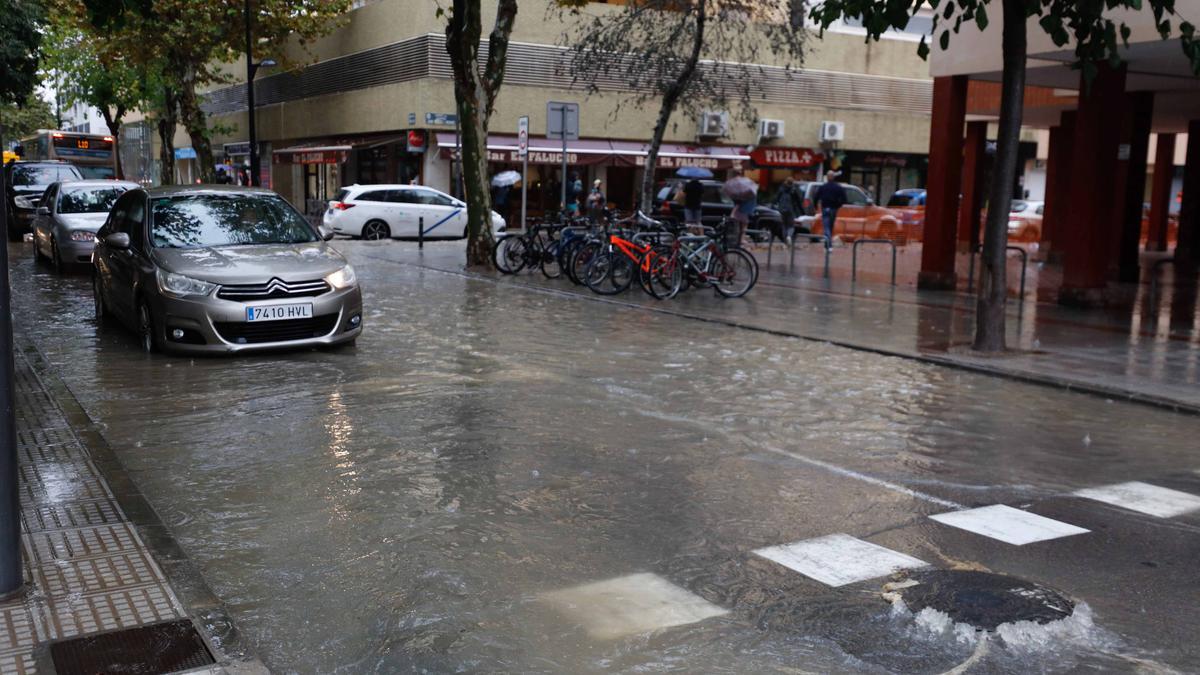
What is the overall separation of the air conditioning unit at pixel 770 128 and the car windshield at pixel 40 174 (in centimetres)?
2478

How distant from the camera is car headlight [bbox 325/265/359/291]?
34.4ft

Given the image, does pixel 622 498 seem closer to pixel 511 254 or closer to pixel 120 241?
pixel 120 241

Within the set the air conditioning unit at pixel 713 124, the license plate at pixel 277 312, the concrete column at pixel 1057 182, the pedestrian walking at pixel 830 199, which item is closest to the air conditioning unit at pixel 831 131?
the air conditioning unit at pixel 713 124

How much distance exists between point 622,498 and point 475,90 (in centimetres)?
1486

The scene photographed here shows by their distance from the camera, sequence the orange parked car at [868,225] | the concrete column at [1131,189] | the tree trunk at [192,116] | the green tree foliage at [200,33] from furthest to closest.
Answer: the tree trunk at [192,116], the green tree foliage at [200,33], the orange parked car at [868,225], the concrete column at [1131,189]

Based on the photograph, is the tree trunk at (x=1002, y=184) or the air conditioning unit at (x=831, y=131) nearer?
the tree trunk at (x=1002, y=184)

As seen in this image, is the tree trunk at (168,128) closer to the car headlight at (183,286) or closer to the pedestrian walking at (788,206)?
the pedestrian walking at (788,206)

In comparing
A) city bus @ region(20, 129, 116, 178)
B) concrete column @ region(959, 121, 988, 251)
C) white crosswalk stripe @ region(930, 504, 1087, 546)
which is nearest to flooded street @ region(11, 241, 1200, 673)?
white crosswalk stripe @ region(930, 504, 1087, 546)

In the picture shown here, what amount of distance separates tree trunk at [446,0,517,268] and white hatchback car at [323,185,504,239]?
8.44 metres

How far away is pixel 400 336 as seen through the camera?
1215cm

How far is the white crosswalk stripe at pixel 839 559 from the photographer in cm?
504

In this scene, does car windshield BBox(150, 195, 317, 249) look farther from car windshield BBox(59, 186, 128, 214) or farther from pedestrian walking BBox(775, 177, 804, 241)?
pedestrian walking BBox(775, 177, 804, 241)

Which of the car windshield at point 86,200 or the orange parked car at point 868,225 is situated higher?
the car windshield at point 86,200

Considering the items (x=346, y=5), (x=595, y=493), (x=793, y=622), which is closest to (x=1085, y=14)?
(x=595, y=493)
